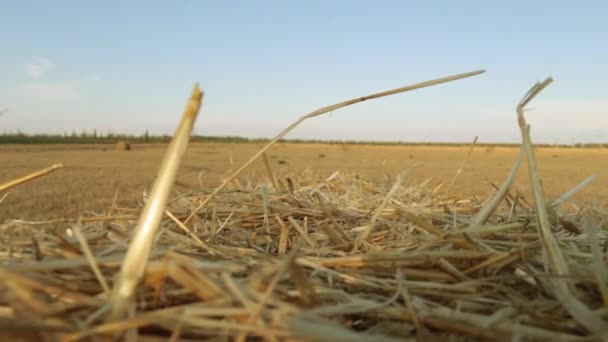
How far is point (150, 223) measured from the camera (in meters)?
0.48

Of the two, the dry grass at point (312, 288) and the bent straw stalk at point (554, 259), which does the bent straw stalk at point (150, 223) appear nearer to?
the dry grass at point (312, 288)

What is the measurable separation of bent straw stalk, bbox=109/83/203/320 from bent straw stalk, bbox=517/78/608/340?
0.48 metres

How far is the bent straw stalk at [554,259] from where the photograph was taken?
54cm

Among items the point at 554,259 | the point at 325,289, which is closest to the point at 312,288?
the point at 325,289

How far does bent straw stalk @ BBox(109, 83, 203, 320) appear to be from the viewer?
1.56 feet

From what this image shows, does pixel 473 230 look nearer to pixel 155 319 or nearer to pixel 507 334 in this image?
pixel 507 334

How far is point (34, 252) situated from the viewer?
693 millimetres

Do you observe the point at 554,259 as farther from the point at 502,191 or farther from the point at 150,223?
the point at 150,223

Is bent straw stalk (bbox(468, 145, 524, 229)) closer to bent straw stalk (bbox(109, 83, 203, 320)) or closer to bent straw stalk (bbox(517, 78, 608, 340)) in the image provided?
bent straw stalk (bbox(517, 78, 608, 340))

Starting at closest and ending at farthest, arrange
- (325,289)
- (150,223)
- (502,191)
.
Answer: (150,223), (325,289), (502,191)

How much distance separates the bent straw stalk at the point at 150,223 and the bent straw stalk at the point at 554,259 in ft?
1.58

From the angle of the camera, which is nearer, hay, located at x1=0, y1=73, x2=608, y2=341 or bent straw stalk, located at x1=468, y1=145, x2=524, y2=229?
hay, located at x1=0, y1=73, x2=608, y2=341

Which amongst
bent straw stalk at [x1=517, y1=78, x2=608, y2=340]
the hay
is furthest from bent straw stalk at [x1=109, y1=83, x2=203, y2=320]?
bent straw stalk at [x1=517, y1=78, x2=608, y2=340]

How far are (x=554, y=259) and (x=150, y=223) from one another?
555 mm
